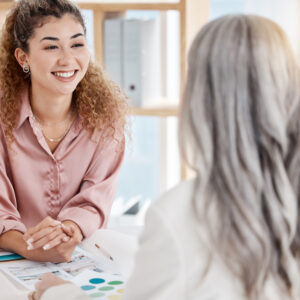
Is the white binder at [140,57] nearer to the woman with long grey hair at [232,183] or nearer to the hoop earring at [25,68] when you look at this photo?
the hoop earring at [25,68]

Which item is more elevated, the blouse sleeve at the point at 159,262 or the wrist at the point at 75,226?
the blouse sleeve at the point at 159,262

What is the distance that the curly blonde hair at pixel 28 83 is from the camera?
1.71 m

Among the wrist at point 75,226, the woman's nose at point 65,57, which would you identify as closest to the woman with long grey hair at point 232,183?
the wrist at point 75,226

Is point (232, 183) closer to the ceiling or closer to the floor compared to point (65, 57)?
closer to the floor

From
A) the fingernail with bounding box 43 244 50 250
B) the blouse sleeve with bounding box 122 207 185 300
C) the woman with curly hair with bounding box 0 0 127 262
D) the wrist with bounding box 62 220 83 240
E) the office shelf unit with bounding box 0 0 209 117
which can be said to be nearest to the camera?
the blouse sleeve with bounding box 122 207 185 300

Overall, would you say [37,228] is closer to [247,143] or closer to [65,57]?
[65,57]

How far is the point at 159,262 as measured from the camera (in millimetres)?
789

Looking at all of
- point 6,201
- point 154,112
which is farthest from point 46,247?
point 154,112

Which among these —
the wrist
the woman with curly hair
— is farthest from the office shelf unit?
the wrist

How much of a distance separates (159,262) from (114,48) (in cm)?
192

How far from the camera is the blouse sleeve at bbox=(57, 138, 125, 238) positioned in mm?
1641

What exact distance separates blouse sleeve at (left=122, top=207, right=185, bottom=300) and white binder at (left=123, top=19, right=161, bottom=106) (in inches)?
71.7

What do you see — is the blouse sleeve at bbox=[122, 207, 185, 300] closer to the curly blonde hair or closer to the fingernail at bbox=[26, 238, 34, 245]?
the fingernail at bbox=[26, 238, 34, 245]

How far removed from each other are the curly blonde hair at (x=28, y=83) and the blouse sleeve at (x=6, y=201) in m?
0.07
